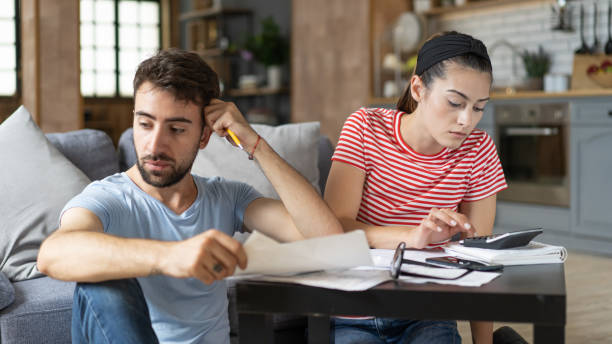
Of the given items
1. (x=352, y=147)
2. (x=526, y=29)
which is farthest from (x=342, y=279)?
(x=526, y=29)

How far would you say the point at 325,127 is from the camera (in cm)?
691

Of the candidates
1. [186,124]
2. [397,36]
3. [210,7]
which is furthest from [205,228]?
[210,7]

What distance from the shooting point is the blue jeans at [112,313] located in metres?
1.12

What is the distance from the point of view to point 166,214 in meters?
1.42

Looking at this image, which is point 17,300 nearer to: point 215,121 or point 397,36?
point 215,121

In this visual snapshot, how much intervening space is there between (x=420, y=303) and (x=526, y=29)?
507 cm

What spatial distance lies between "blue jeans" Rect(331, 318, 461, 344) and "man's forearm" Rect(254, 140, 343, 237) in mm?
239

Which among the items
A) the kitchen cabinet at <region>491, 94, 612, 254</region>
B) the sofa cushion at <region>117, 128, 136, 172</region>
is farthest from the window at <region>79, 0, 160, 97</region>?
the sofa cushion at <region>117, 128, 136, 172</region>

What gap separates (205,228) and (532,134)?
3.98 m

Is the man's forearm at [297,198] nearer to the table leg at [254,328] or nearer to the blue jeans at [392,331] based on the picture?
the blue jeans at [392,331]

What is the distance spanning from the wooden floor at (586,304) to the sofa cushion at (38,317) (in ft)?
Result: 4.94

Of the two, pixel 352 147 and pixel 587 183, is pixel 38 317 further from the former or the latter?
pixel 587 183

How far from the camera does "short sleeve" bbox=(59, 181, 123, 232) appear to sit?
1.30 meters

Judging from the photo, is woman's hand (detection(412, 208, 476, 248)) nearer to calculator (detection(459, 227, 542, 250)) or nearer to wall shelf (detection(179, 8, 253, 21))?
calculator (detection(459, 227, 542, 250))
